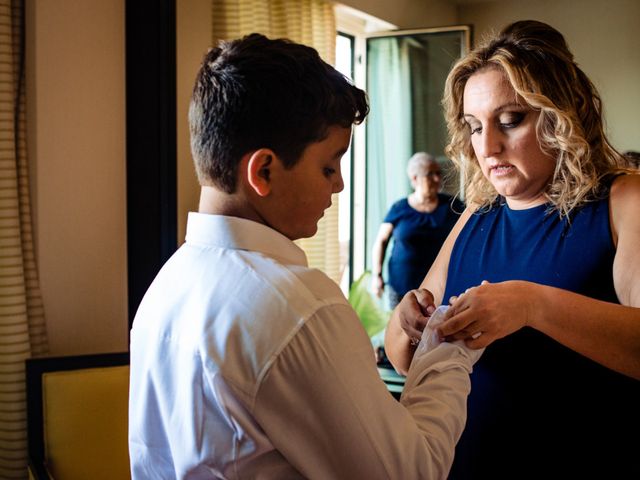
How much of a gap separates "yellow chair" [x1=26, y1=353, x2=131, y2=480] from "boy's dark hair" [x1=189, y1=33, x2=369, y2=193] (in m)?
1.77

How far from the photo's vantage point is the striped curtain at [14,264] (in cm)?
247

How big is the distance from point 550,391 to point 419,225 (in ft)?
11.5

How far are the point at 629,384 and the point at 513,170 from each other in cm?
Answer: 40

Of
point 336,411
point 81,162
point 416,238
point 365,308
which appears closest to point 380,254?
point 416,238

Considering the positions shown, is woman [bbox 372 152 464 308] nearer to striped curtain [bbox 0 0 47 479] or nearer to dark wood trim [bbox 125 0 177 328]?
dark wood trim [bbox 125 0 177 328]

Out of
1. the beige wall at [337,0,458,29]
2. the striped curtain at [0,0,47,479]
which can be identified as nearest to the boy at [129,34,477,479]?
the striped curtain at [0,0,47,479]

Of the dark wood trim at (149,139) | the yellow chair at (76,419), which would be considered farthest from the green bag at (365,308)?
the yellow chair at (76,419)

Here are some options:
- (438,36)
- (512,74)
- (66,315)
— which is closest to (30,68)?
(66,315)

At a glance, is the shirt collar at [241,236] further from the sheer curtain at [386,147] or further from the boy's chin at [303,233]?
the sheer curtain at [386,147]

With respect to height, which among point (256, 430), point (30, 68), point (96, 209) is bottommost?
point (256, 430)

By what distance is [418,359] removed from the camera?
1.07m

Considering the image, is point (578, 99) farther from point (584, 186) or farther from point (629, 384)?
point (629, 384)

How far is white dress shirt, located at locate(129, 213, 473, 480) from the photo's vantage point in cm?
74

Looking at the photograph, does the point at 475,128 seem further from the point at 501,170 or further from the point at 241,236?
the point at 241,236
